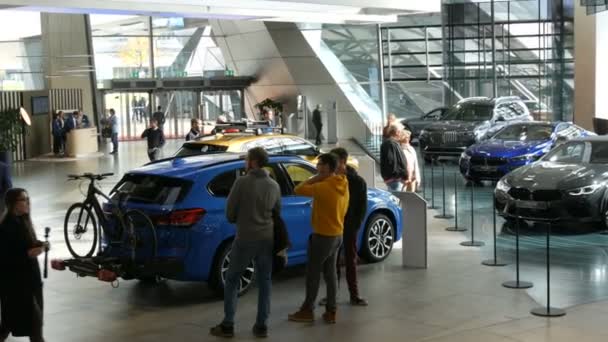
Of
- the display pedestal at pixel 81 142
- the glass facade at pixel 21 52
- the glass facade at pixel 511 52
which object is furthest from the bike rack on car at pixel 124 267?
the glass facade at pixel 21 52

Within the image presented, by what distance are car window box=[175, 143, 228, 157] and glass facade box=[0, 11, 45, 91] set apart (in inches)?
903

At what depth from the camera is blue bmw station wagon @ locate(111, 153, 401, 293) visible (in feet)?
31.0

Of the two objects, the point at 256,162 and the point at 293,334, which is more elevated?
the point at 256,162

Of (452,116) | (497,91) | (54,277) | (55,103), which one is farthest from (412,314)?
(497,91)

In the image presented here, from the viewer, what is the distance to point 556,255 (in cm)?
1235

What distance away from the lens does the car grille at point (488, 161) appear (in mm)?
19900

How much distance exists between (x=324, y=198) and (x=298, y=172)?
2.39m

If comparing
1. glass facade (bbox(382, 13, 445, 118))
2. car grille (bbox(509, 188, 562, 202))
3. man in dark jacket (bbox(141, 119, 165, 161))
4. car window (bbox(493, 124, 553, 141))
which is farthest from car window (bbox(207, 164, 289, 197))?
glass facade (bbox(382, 13, 445, 118))

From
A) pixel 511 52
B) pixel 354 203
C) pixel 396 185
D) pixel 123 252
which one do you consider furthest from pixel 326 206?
pixel 511 52

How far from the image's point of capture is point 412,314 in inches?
363

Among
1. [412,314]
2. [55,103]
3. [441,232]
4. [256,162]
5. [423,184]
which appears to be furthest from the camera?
[55,103]

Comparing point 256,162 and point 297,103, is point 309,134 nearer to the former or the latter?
point 297,103

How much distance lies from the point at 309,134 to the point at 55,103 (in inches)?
442

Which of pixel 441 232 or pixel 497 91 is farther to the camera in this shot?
pixel 497 91
